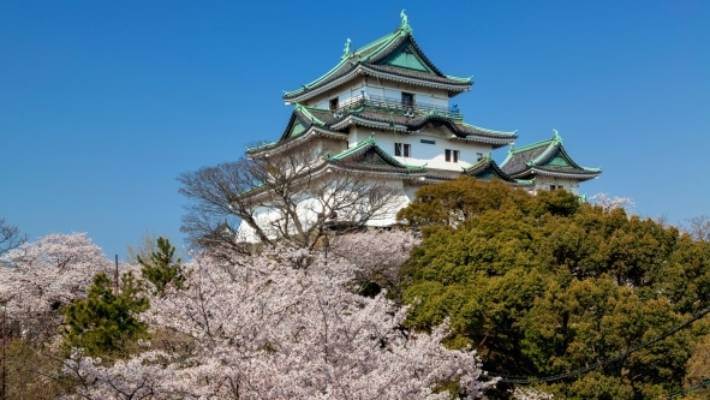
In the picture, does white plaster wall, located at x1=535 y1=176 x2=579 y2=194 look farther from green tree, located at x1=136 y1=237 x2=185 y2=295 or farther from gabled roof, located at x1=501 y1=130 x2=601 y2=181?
green tree, located at x1=136 y1=237 x2=185 y2=295

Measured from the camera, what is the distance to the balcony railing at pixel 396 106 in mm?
30141

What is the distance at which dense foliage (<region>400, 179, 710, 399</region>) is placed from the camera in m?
14.5

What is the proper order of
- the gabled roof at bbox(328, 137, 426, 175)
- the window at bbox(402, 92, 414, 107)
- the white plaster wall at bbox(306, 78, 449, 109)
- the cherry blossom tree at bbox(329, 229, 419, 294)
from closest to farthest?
the cherry blossom tree at bbox(329, 229, 419, 294) → the gabled roof at bbox(328, 137, 426, 175) → the white plaster wall at bbox(306, 78, 449, 109) → the window at bbox(402, 92, 414, 107)

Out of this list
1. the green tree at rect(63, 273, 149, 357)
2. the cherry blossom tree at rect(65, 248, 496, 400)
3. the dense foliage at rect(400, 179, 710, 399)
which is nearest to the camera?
the cherry blossom tree at rect(65, 248, 496, 400)

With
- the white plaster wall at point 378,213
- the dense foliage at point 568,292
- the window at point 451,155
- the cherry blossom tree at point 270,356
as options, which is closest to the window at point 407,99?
the window at point 451,155

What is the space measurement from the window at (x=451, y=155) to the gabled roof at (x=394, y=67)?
3.06m

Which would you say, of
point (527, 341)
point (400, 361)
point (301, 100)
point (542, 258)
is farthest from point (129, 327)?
point (301, 100)

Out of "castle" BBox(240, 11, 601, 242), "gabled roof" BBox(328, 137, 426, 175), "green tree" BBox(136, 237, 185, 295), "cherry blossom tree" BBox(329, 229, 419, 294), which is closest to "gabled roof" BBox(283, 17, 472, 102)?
"castle" BBox(240, 11, 601, 242)

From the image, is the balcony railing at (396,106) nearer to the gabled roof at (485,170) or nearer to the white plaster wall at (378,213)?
the gabled roof at (485,170)

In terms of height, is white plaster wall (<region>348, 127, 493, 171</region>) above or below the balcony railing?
below

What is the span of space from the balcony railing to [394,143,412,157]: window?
5.48ft

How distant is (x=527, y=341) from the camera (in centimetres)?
1517

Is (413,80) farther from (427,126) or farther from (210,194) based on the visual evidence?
(210,194)

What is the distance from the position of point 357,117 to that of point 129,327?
16.8 meters
